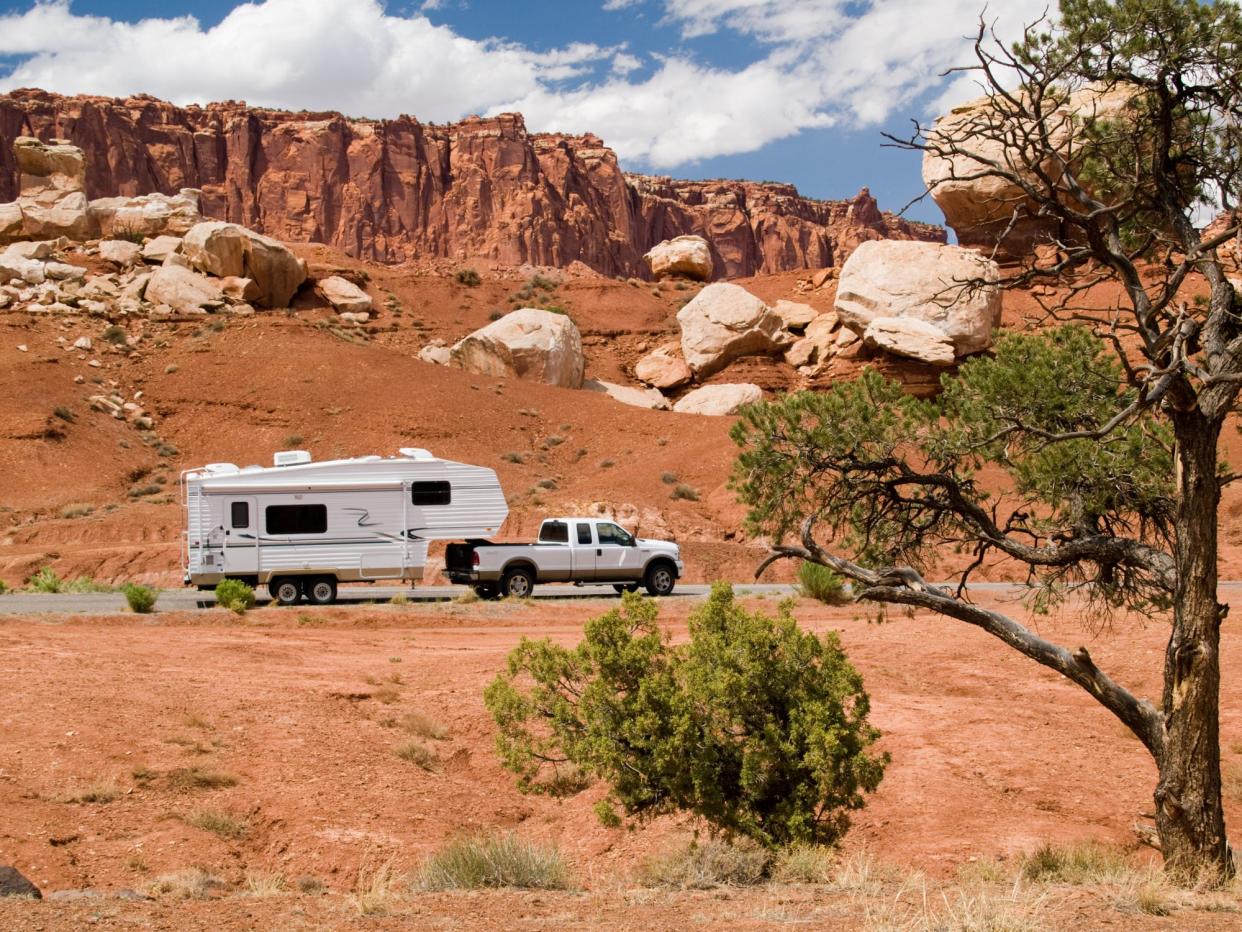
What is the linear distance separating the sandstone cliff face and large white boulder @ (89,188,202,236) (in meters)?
40.1

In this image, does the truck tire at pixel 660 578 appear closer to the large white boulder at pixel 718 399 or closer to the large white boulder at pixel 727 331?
the large white boulder at pixel 718 399

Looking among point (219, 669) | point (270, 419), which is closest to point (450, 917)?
point (219, 669)

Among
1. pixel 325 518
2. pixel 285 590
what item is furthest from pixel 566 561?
pixel 285 590

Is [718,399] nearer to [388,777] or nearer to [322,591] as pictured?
[322,591]

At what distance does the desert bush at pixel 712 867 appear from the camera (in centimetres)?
803

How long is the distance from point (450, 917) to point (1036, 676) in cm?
1228

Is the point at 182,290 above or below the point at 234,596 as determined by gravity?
above

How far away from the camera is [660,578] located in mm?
26641

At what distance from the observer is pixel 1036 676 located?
661 inches

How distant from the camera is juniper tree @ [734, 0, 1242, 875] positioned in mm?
7520

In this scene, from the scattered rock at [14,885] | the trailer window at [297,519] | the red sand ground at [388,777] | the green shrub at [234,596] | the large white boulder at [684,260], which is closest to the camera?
the scattered rock at [14,885]

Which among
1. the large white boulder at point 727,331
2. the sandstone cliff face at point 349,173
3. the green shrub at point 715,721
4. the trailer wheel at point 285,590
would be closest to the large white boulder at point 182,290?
the large white boulder at point 727,331

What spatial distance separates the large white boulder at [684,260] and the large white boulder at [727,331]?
1843cm

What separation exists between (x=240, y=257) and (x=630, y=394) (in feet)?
69.4
